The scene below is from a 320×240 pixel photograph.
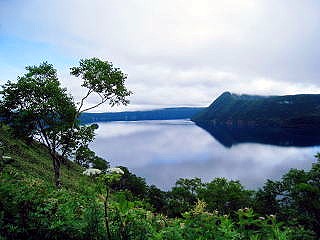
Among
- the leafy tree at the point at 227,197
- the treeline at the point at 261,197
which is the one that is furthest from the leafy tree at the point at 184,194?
→ the leafy tree at the point at 227,197

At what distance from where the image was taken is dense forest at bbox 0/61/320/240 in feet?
22.5

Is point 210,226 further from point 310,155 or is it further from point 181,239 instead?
point 310,155

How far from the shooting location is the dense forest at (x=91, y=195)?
685cm

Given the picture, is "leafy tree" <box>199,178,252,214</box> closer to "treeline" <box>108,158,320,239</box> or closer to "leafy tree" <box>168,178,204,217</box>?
"treeline" <box>108,158,320,239</box>

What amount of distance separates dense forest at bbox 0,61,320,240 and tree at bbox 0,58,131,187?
9cm

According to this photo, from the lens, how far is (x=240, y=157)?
161000 millimetres

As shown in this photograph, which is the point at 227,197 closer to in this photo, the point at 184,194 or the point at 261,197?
the point at 261,197

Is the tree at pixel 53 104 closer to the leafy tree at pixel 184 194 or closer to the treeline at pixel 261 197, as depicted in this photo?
the treeline at pixel 261 197

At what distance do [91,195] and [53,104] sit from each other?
22.1 m

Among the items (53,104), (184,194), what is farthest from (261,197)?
(53,104)

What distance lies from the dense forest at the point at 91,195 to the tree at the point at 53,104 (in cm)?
9

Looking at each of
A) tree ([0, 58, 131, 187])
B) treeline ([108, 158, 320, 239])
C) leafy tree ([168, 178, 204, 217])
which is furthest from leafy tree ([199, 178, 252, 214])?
tree ([0, 58, 131, 187])

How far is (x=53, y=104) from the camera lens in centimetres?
2792

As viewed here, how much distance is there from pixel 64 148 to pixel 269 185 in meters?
40.5
